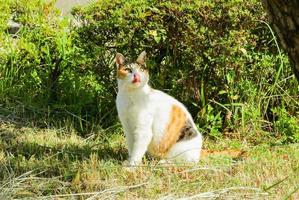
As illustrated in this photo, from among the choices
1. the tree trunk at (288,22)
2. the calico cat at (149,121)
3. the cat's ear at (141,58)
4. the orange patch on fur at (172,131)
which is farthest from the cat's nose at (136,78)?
the tree trunk at (288,22)

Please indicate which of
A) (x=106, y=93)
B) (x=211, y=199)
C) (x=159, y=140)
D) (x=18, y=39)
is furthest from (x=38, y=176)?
(x=18, y=39)

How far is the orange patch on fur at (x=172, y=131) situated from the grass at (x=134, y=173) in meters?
0.12

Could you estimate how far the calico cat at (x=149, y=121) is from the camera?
17.2ft

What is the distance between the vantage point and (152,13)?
6.06 meters

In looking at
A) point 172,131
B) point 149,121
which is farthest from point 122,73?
point 172,131

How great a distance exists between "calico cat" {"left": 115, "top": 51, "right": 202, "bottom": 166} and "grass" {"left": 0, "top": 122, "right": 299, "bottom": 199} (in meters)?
0.14

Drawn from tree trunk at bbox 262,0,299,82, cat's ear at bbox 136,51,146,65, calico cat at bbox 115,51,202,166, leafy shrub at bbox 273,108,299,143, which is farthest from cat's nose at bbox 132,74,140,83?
tree trunk at bbox 262,0,299,82

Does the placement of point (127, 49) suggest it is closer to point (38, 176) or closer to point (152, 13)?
point (152, 13)

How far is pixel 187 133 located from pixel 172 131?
Result: 0.14 meters

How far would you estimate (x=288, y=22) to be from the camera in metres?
2.75

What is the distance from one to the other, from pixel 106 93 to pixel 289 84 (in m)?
1.82

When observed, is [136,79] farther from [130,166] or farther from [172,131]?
[130,166]

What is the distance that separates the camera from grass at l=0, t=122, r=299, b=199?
180 inches

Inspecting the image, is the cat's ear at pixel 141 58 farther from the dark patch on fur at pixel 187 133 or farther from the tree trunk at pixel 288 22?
the tree trunk at pixel 288 22
